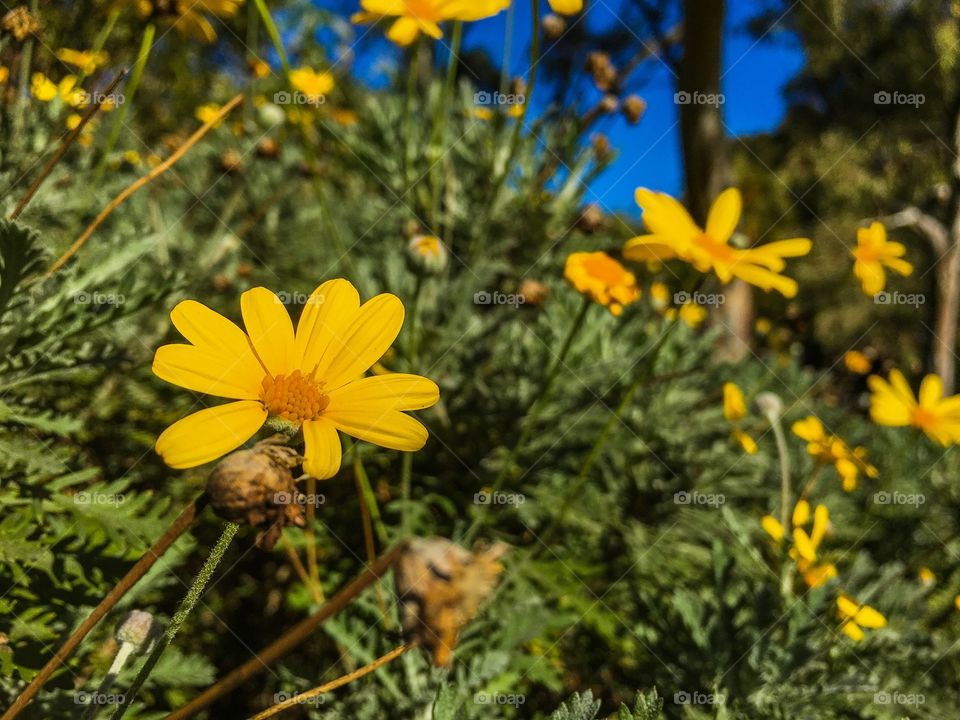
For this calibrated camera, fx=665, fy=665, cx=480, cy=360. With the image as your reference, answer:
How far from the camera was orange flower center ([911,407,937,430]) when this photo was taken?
158 cm

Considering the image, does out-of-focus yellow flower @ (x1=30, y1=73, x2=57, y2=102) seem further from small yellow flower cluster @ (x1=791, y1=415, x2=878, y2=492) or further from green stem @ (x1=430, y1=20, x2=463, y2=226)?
small yellow flower cluster @ (x1=791, y1=415, x2=878, y2=492)

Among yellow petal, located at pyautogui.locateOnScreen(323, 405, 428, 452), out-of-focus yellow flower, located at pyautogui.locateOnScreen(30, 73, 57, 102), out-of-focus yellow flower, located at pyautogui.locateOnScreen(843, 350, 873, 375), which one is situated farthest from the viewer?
out-of-focus yellow flower, located at pyautogui.locateOnScreen(843, 350, 873, 375)

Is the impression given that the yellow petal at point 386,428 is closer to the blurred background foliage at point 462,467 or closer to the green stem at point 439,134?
the blurred background foliage at point 462,467

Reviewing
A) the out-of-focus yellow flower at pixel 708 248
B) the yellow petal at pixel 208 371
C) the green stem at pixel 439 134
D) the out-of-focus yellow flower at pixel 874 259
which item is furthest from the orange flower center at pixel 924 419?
the yellow petal at pixel 208 371

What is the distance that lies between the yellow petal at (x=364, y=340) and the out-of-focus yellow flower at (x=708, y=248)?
445 mm

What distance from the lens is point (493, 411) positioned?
5.42 feet

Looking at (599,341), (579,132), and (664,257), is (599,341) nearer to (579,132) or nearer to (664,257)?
(579,132)

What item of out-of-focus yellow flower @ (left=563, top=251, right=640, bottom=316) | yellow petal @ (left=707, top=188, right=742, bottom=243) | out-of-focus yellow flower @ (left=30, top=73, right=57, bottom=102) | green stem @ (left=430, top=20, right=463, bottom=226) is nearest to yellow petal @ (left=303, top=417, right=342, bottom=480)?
out-of-focus yellow flower @ (left=563, top=251, right=640, bottom=316)

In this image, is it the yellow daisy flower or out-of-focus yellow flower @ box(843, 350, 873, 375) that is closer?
the yellow daisy flower

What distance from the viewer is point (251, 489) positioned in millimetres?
472

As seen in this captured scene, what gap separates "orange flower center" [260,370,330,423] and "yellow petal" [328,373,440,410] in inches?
0.5

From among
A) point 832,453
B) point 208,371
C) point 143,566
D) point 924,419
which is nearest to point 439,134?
point 832,453

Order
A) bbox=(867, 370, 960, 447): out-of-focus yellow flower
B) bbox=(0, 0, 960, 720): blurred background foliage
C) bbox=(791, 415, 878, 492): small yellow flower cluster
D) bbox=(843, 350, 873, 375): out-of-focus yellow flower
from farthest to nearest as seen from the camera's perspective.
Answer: bbox=(843, 350, 873, 375): out-of-focus yellow flower
bbox=(867, 370, 960, 447): out-of-focus yellow flower
bbox=(791, 415, 878, 492): small yellow flower cluster
bbox=(0, 0, 960, 720): blurred background foliage

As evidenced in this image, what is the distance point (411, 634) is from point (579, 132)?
1826 millimetres
